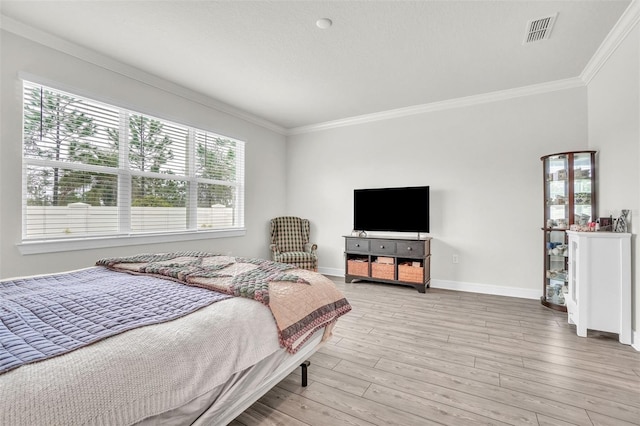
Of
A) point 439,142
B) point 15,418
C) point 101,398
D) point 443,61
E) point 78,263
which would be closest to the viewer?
point 15,418

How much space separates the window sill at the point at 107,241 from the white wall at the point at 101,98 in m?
0.06

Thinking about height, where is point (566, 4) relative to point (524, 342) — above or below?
above

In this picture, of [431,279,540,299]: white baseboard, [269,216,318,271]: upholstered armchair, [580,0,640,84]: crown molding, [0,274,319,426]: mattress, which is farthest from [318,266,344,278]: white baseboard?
[580,0,640,84]: crown molding

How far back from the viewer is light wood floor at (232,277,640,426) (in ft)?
5.35

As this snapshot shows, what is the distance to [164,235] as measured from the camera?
3.67 metres

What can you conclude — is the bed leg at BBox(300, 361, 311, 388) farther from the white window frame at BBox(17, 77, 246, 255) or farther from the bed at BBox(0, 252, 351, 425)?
the white window frame at BBox(17, 77, 246, 255)

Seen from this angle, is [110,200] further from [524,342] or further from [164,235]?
[524,342]

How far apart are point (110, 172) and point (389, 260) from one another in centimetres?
372

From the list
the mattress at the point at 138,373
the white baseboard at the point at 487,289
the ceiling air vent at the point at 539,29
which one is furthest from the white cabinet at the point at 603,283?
the mattress at the point at 138,373

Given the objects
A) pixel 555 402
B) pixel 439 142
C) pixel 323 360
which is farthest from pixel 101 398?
pixel 439 142

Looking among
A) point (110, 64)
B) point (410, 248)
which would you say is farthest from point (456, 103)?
point (110, 64)

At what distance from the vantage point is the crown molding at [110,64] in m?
2.56

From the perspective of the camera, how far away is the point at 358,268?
15.3 ft

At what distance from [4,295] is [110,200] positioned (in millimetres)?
1886
